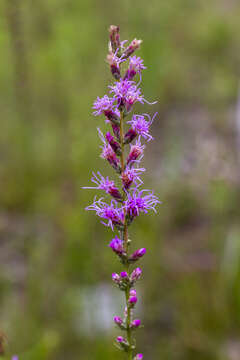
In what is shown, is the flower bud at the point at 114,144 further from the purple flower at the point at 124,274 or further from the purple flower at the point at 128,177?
the purple flower at the point at 124,274

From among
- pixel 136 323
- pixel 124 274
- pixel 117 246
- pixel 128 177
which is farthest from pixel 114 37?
pixel 136 323

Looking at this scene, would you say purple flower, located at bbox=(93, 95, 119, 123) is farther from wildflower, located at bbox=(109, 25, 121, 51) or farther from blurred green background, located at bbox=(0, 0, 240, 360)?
blurred green background, located at bbox=(0, 0, 240, 360)

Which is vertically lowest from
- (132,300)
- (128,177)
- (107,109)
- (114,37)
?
(132,300)

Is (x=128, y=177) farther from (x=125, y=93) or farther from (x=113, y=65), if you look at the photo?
(x=113, y=65)

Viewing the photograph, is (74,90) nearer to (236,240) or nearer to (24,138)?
(24,138)

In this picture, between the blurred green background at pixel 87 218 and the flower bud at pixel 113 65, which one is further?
the blurred green background at pixel 87 218

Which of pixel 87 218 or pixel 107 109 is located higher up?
pixel 107 109

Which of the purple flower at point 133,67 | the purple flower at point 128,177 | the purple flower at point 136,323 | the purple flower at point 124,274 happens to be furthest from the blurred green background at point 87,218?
the purple flower at point 133,67

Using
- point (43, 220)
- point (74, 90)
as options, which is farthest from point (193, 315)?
point (74, 90)
